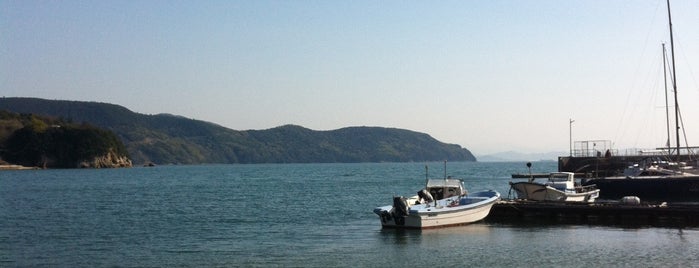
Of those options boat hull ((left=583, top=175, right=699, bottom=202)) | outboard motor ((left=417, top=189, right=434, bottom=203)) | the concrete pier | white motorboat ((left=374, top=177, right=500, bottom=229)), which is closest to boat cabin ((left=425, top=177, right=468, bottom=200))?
white motorboat ((left=374, top=177, right=500, bottom=229))

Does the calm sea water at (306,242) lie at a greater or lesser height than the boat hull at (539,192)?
lesser

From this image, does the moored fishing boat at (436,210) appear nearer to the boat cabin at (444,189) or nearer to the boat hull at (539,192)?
the boat cabin at (444,189)

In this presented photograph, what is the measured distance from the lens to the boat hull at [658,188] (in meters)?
62.8

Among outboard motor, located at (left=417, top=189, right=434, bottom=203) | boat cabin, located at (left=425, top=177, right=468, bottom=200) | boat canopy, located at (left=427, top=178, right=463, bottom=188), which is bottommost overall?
outboard motor, located at (left=417, top=189, right=434, bottom=203)

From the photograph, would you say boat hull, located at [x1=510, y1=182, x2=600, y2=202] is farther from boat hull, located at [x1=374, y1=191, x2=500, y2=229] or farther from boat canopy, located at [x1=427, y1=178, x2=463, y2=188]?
boat hull, located at [x1=374, y1=191, x2=500, y2=229]

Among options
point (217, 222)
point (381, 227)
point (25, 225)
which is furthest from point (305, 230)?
point (25, 225)

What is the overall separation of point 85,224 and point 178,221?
5.63 meters

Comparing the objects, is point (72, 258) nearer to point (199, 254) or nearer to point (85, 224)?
point (199, 254)

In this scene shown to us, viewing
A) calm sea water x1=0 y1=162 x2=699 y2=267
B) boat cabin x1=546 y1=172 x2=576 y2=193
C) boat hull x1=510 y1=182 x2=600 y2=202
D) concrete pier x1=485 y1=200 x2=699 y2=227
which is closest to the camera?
calm sea water x1=0 y1=162 x2=699 y2=267

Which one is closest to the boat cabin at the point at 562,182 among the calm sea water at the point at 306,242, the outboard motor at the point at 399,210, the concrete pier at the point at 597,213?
the concrete pier at the point at 597,213

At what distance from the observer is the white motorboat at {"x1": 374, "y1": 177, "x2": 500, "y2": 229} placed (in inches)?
1625

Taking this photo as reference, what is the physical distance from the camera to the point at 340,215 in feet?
179

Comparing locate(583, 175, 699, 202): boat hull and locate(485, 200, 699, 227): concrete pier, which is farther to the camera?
locate(583, 175, 699, 202): boat hull

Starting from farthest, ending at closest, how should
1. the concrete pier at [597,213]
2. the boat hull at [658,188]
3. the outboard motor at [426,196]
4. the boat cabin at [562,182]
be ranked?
the boat hull at [658,188] → the boat cabin at [562,182] → the outboard motor at [426,196] → the concrete pier at [597,213]
